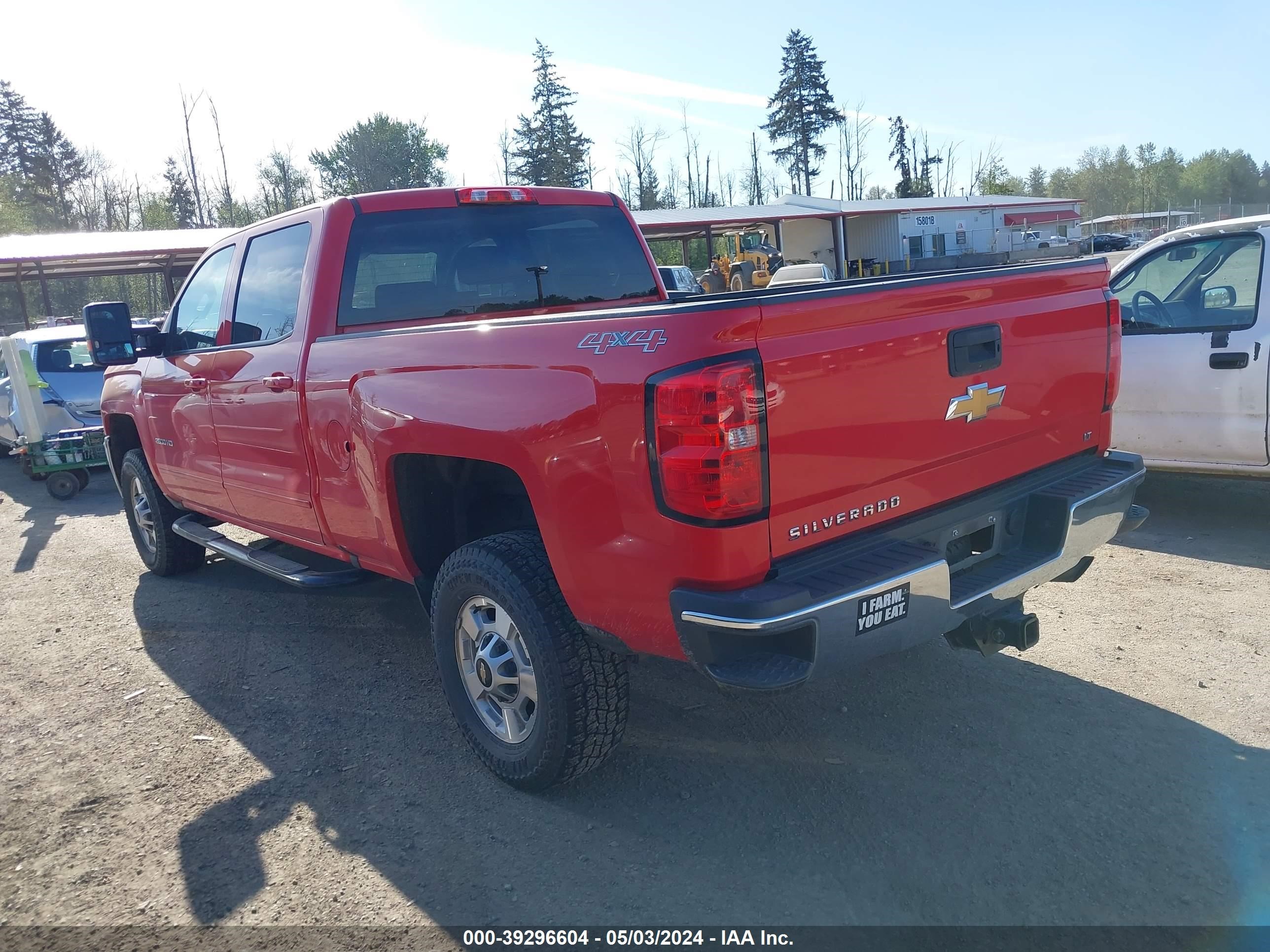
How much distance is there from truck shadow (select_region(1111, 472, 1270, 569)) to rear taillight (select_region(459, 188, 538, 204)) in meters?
4.05

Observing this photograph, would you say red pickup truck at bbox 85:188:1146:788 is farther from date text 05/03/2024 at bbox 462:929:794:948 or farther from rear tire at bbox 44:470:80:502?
rear tire at bbox 44:470:80:502

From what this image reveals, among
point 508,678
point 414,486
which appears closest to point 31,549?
point 414,486

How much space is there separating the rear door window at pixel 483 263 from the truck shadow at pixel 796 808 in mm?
1795

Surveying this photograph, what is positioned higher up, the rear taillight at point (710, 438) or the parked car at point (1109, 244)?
the parked car at point (1109, 244)

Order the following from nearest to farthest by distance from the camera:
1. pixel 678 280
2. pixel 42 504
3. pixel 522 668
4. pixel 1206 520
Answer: pixel 522 668 → pixel 1206 520 → pixel 678 280 → pixel 42 504

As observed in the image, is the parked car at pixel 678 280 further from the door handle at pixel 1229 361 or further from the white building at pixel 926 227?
the white building at pixel 926 227

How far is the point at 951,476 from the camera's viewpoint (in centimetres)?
316

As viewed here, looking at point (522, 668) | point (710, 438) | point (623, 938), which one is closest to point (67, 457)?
point (522, 668)

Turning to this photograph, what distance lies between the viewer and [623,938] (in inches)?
103

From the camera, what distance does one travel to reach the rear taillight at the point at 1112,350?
12.3 ft

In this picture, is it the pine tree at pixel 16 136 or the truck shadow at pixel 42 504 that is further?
the pine tree at pixel 16 136

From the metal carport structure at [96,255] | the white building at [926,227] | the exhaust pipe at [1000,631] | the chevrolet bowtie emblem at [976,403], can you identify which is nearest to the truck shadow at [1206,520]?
the exhaust pipe at [1000,631]

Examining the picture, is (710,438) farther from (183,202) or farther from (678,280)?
(183,202)

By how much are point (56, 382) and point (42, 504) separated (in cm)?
204
